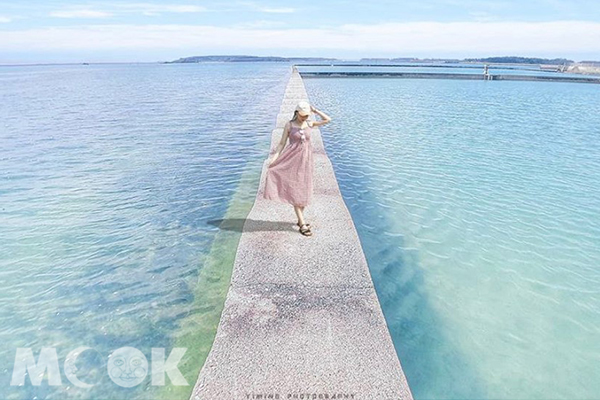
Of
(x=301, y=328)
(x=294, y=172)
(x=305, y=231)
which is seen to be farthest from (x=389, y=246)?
(x=301, y=328)

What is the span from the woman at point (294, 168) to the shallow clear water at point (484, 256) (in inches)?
64.0

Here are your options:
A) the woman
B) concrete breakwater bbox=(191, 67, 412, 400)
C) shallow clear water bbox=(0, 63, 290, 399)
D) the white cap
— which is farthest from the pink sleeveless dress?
shallow clear water bbox=(0, 63, 290, 399)

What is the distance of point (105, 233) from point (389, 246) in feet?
16.4

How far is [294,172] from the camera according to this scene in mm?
5145

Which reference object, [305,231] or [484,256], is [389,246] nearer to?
[484,256]

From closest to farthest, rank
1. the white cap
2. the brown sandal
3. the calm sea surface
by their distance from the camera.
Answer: the calm sea surface → the white cap → the brown sandal

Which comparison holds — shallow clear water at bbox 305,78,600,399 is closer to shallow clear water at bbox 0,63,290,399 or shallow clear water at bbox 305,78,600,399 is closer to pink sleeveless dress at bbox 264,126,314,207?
pink sleeveless dress at bbox 264,126,314,207

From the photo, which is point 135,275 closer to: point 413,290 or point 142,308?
point 142,308

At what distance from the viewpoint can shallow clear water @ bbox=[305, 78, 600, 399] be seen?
3812 mm

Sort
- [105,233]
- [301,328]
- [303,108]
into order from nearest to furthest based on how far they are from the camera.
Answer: [301,328] → [303,108] → [105,233]

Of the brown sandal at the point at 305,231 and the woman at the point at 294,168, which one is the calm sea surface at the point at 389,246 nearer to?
the brown sandal at the point at 305,231

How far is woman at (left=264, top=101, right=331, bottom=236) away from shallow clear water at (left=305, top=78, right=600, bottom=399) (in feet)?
5.33

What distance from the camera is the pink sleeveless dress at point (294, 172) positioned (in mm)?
4988

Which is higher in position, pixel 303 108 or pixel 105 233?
pixel 303 108
